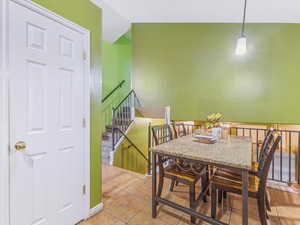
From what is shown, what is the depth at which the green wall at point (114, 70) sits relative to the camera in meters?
5.59

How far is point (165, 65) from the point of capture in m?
4.16

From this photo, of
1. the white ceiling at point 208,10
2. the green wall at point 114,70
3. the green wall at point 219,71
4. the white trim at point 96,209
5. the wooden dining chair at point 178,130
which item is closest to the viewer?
the white trim at point 96,209

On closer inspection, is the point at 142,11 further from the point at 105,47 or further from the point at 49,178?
the point at 49,178

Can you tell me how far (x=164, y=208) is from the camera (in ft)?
6.82

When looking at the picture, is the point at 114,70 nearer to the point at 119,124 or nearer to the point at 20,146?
the point at 119,124

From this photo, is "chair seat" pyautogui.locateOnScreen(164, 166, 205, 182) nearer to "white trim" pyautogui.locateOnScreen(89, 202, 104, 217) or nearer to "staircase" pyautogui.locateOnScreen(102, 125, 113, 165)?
"white trim" pyautogui.locateOnScreen(89, 202, 104, 217)

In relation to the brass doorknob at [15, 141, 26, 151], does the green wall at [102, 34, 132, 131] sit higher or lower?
higher

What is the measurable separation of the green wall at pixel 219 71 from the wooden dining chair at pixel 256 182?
2260 millimetres

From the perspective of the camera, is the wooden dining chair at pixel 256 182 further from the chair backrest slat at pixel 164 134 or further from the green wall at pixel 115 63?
the green wall at pixel 115 63

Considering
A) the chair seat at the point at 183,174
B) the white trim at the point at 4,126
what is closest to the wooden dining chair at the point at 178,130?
the chair seat at the point at 183,174

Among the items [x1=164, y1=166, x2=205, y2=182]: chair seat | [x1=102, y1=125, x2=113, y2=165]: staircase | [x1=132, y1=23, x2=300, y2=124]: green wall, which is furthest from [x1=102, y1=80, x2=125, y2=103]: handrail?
[x1=164, y1=166, x2=205, y2=182]: chair seat

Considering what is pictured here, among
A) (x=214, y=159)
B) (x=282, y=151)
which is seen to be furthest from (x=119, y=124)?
(x=282, y=151)

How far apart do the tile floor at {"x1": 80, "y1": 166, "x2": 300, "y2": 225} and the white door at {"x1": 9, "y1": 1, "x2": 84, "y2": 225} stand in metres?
0.43

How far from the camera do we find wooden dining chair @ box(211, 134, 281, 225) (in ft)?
5.02
